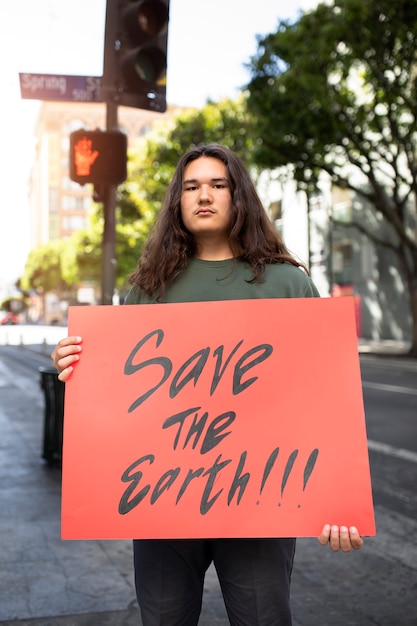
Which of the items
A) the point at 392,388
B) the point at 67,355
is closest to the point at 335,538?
the point at 67,355

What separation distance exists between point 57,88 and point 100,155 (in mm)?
618

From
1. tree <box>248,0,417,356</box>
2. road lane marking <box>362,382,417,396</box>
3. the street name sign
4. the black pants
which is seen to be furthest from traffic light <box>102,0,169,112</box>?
tree <box>248,0,417,356</box>

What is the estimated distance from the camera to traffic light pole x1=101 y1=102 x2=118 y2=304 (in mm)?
5137

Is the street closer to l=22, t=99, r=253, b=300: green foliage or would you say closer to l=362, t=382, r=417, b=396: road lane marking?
l=362, t=382, r=417, b=396: road lane marking

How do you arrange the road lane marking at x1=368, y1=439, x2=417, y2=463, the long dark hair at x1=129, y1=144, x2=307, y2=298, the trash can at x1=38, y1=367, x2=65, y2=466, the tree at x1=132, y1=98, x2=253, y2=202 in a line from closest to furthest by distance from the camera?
the long dark hair at x1=129, y1=144, x2=307, y2=298 → the trash can at x1=38, y1=367, x2=65, y2=466 → the road lane marking at x1=368, y1=439, x2=417, y2=463 → the tree at x1=132, y1=98, x2=253, y2=202

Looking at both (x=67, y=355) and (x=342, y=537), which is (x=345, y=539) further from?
(x=67, y=355)

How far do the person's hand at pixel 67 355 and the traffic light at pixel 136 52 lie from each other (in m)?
2.89

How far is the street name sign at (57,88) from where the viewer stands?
5.16 m

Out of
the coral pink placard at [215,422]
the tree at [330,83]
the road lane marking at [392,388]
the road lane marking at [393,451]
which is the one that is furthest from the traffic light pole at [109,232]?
the tree at [330,83]

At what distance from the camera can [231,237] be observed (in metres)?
2.23

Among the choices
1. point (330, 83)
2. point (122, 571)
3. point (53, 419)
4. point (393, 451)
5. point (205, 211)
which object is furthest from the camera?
point (330, 83)

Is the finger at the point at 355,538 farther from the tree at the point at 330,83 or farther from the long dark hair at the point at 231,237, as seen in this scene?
the tree at the point at 330,83

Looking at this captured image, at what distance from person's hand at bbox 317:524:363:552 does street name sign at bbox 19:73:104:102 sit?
395cm

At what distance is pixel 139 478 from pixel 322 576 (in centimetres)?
227
